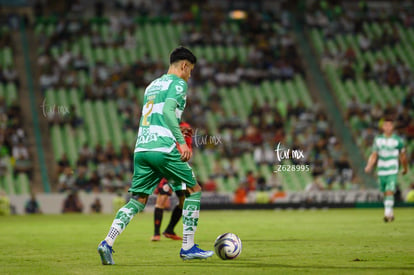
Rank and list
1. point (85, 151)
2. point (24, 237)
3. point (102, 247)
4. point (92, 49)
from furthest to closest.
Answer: point (92, 49)
point (85, 151)
point (24, 237)
point (102, 247)

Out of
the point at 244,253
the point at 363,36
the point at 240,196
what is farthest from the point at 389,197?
Result: the point at 363,36

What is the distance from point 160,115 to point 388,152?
12263 mm

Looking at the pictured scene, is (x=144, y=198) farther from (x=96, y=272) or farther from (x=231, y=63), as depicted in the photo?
(x=231, y=63)

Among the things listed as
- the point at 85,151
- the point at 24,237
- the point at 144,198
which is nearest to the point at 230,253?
the point at 144,198

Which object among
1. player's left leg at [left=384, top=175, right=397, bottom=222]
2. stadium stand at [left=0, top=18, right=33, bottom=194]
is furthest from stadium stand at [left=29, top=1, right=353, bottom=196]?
player's left leg at [left=384, top=175, right=397, bottom=222]

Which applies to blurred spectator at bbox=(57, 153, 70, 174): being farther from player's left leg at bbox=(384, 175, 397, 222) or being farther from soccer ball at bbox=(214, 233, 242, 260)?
soccer ball at bbox=(214, 233, 242, 260)

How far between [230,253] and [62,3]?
116 feet

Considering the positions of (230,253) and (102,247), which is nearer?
(102,247)

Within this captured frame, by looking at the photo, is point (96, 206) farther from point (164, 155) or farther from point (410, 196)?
point (164, 155)

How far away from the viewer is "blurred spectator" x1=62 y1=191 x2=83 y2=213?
31.2 m

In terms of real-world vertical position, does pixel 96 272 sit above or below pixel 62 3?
below

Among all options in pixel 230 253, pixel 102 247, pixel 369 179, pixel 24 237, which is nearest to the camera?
pixel 102 247

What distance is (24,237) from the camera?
1645 cm

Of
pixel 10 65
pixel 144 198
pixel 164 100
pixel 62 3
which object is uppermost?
pixel 62 3
